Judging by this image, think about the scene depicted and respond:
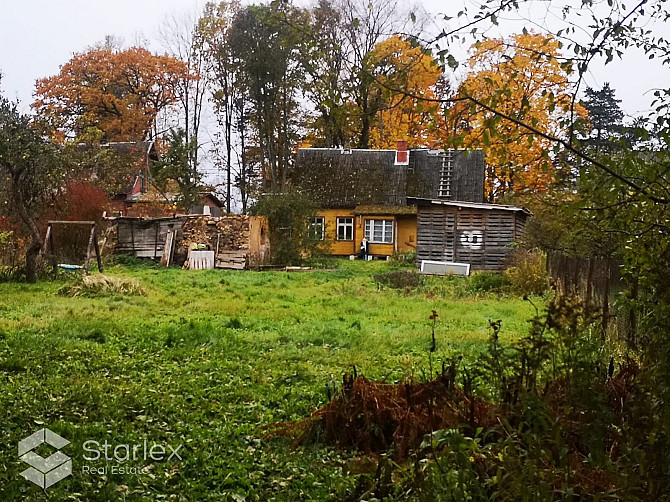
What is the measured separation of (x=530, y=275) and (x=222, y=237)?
39.0 feet

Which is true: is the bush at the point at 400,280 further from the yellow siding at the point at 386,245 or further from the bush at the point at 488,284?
the yellow siding at the point at 386,245

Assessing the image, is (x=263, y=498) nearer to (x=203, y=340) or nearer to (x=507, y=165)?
(x=507, y=165)

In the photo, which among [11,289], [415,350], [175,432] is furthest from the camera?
[11,289]

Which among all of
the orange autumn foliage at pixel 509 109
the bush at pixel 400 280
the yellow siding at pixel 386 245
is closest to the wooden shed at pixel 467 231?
the yellow siding at pixel 386 245

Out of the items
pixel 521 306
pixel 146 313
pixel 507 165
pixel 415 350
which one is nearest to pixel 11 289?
pixel 146 313

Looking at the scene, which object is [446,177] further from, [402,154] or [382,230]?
[382,230]

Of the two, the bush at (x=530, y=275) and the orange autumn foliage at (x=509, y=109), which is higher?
the orange autumn foliage at (x=509, y=109)

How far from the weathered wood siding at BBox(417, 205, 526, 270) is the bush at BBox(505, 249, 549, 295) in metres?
6.24

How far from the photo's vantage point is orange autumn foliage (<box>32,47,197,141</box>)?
35.8 meters

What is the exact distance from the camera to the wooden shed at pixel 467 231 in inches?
914

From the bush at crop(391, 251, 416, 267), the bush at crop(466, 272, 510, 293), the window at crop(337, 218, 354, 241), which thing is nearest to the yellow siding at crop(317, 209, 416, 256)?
the window at crop(337, 218, 354, 241)

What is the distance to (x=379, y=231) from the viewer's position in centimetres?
3047

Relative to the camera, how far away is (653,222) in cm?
309

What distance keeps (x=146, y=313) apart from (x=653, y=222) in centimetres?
892
